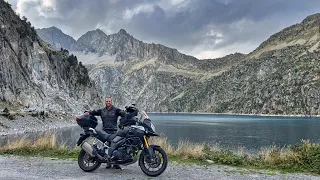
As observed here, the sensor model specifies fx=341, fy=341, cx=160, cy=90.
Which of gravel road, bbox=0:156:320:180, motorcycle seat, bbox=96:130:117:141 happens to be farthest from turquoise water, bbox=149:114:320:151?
motorcycle seat, bbox=96:130:117:141

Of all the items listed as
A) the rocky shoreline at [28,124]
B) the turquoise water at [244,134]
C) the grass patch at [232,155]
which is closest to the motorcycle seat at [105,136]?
the grass patch at [232,155]

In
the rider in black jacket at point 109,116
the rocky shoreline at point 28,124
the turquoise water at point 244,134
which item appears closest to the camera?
the rider in black jacket at point 109,116

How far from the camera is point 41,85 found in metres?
109

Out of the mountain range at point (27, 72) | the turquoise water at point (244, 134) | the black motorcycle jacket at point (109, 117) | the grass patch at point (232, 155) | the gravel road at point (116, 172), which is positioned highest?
the mountain range at point (27, 72)

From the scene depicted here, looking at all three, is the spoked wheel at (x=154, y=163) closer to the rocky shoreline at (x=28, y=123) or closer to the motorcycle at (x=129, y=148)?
the motorcycle at (x=129, y=148)

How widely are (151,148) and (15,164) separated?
20.0ft

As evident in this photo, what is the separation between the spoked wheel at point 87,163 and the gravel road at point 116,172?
0.20 meters

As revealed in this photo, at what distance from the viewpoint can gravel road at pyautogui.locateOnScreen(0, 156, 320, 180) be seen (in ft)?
38.4

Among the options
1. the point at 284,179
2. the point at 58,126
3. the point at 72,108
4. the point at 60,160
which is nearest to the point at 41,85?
the point at 72,108

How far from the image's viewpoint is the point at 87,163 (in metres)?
13.0

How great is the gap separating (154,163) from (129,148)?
1.06m

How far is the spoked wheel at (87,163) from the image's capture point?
12859 millimetres

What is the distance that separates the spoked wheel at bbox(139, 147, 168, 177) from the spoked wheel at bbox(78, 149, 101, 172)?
6.12 feet

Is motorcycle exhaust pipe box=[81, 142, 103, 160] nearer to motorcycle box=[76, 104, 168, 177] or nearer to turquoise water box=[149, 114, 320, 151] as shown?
motorcycle box=[76, 104, 168, 177]
